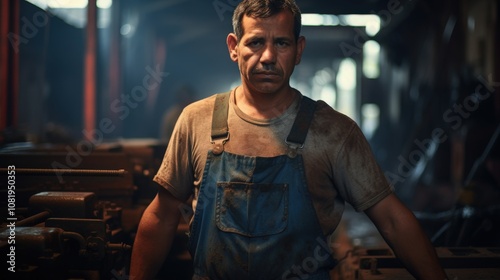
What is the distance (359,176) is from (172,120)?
20.9 feet

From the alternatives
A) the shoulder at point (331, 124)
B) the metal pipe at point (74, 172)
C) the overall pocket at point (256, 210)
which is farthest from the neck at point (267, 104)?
the metal pipe at point (74, 172)

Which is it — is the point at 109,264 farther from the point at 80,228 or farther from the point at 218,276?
the point at 218,276

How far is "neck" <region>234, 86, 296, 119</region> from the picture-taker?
2.44 metres

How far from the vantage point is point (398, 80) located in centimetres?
1282

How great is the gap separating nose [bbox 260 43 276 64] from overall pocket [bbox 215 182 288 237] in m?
0.58

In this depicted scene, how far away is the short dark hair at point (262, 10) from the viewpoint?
235 centimetres

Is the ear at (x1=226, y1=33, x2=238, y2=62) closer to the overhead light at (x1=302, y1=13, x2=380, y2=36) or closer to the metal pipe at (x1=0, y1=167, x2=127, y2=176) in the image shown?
the metal pipe at (x1=0, y1=167, x2=127, y2=176)

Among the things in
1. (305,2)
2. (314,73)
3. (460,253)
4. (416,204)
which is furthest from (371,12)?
(314,73)

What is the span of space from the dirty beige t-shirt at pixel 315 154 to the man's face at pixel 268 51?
0.56 feet

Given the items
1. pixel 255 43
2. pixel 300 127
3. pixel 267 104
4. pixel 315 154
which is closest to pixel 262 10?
pixel 255 43

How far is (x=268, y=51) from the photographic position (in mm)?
2332

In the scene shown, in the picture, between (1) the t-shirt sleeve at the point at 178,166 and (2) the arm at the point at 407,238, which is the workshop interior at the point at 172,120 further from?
(2) the arm at the point at 407,238

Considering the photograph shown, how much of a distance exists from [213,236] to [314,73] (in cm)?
2361

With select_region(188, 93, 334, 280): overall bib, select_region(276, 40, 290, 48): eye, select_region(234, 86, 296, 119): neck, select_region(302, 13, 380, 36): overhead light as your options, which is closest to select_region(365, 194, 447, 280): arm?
select_region(188, 93, 334, 280): overall bib
